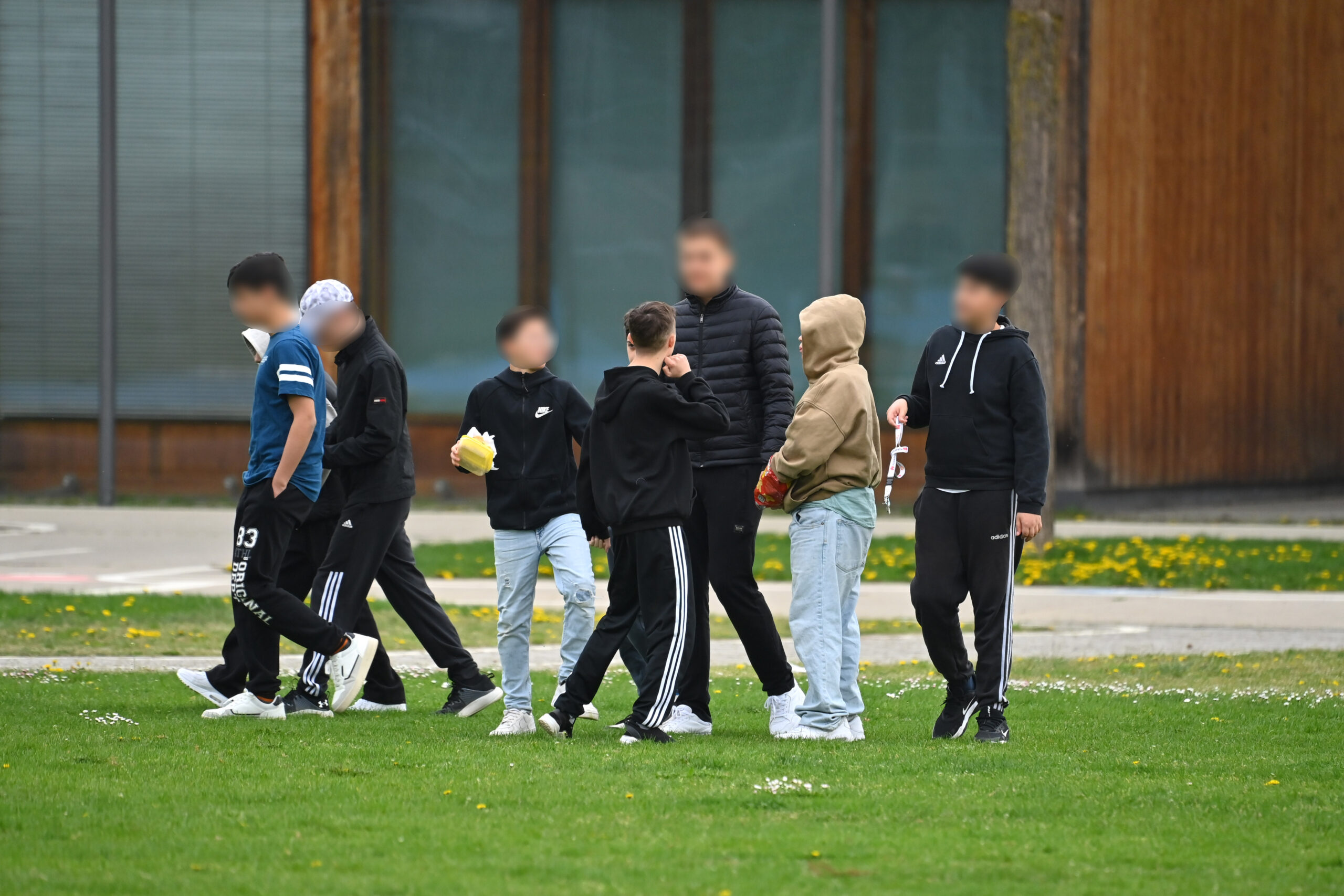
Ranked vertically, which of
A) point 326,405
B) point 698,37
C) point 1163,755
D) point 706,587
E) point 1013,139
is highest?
point 698,37

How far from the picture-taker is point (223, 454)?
60.1ft

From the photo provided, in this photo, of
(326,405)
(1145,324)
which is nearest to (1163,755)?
(326,405)

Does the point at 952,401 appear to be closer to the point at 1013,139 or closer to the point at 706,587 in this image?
the point at 706,587

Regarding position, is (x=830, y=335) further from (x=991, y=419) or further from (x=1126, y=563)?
(x=1126, y=563)

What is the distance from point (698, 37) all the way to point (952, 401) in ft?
40.8

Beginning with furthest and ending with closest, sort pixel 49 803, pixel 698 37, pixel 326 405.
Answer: pixel 698 37
pixel 326 405
pixel 49 803

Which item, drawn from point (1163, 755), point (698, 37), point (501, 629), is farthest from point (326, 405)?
point (698, 37)

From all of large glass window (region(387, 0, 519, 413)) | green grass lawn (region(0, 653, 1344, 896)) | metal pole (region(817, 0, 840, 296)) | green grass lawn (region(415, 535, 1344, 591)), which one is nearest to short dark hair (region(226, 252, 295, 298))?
green grass lawn (region(0, 653, 1344, 896))

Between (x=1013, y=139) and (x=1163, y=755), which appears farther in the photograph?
(x=1013, y=139)

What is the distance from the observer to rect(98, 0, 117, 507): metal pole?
16625 millimetres

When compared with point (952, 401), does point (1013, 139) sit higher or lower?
higher

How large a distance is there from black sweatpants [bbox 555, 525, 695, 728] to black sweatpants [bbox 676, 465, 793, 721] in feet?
0.47

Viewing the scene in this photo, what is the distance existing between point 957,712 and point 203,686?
310 centimetres

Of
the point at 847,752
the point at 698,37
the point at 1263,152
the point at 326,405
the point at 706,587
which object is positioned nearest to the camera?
the point at 847,752
